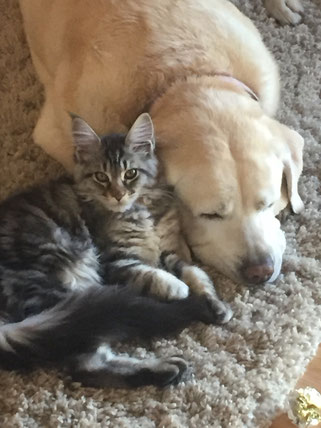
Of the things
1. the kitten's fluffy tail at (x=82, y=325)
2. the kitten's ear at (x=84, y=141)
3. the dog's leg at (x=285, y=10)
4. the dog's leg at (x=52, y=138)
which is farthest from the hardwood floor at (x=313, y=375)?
the dog's leg at (x=285, y=10)

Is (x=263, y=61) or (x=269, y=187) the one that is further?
(x=263, y=61)

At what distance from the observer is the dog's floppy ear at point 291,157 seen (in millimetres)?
1723

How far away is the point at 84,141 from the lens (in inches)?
66.9

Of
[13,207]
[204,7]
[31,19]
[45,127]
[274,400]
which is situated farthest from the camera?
[31,19]

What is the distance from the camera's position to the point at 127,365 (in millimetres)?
1564

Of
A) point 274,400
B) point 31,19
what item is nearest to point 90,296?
point 274,400

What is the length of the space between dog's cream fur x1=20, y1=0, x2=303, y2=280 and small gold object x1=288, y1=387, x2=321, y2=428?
0.96 feet

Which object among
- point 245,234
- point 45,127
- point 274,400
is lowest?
point 45,127

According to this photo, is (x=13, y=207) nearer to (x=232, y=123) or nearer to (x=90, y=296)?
(x=90, y=296)

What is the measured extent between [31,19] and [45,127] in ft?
1.38

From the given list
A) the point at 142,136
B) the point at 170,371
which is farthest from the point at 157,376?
the point at 142,136

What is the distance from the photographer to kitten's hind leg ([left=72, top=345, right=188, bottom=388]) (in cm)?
154

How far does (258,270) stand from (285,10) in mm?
1161

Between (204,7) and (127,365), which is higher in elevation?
(204,7)
